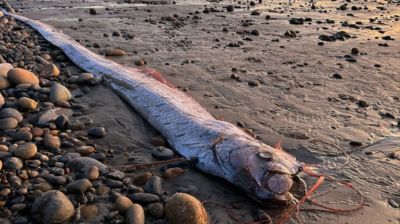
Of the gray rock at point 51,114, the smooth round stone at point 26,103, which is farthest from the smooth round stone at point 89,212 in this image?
the smooth round stone at point 26,103

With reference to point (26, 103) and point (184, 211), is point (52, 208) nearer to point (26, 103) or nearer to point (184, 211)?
point (184, 211)

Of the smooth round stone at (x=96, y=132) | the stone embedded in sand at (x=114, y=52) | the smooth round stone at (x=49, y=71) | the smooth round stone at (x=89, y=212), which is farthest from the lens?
the stone embedded in sand at (x=114, y=52)

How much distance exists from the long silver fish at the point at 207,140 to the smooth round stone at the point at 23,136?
168 cm

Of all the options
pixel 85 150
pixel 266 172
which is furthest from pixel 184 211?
pixel 85 150

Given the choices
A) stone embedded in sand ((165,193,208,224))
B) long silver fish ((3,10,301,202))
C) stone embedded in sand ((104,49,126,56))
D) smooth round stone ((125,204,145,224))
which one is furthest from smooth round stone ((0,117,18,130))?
stone embedded in sand ((104,49,126,56))

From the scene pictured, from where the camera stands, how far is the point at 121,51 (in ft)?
34.4

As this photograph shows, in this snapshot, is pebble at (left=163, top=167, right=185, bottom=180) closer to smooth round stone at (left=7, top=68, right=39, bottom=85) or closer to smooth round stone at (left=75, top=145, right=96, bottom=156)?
smooth round stone at (left=75, top=145, right=96, bottom=156)

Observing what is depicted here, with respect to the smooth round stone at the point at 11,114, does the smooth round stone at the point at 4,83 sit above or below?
above

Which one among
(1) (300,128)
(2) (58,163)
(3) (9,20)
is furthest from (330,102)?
(3) (9,20)

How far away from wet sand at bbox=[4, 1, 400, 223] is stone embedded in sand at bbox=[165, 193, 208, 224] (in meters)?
0.26

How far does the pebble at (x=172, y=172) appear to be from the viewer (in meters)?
5.03

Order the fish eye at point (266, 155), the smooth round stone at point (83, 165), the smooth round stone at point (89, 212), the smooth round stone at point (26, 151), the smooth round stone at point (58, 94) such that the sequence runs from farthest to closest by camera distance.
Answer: the smooth round stone at point (58, 94) < the smooth round stone at point (26, 151) < the smooth round stone at point (83, 165) < the fish eye at point (266, 155) < the smooth round stone at point (89, 212)

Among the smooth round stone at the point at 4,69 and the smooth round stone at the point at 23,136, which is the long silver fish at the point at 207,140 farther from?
the smooth round stone at the point at 23,136

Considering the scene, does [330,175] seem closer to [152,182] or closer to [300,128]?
[300,128]
